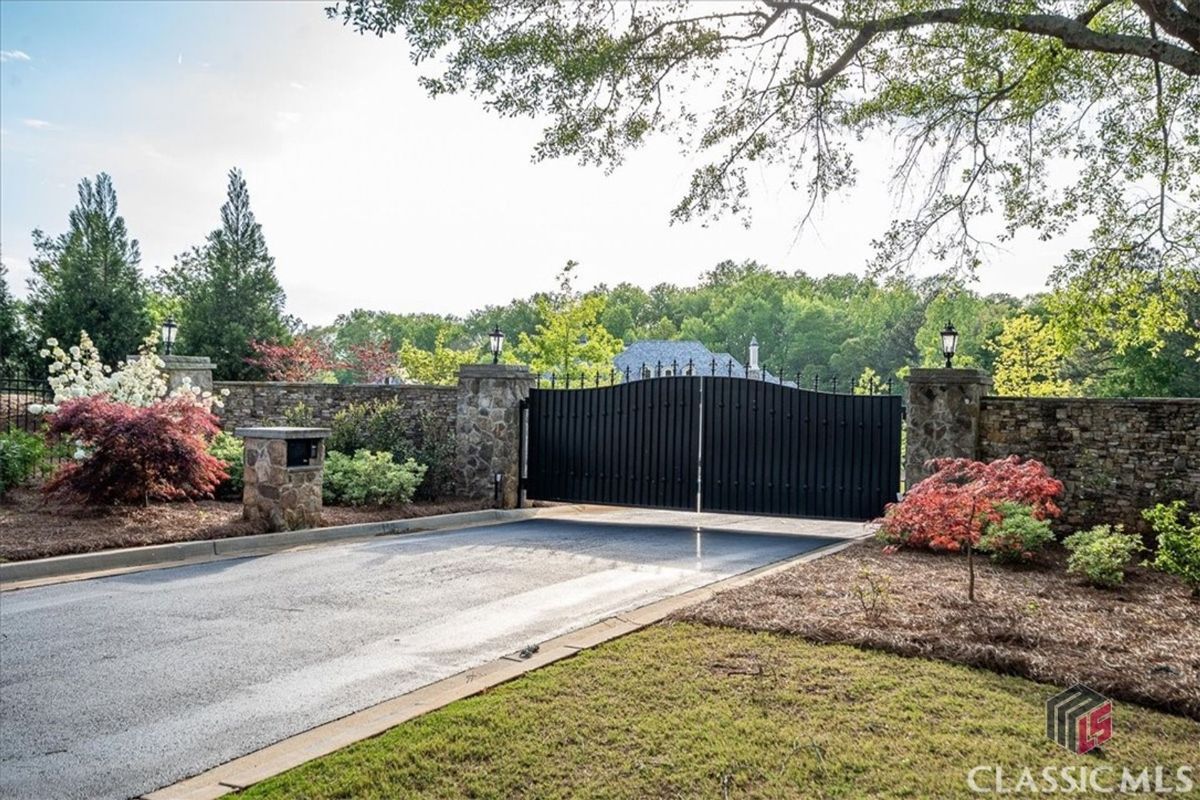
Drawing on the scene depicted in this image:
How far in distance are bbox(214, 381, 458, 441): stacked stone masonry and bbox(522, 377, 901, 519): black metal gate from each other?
4.81 feet

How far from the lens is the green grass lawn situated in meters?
3.37

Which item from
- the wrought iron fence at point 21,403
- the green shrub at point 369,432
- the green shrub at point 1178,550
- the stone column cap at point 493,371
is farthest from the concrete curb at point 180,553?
the green shrub at point 1178,550

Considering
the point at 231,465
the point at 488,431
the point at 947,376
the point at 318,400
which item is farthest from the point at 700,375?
the point at 231,465

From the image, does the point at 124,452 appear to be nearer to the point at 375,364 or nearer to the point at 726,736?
the point at 726,736

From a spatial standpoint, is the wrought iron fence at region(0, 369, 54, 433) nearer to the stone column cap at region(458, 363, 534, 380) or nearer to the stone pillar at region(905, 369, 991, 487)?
the stone column cap at region(458, 363, 534, 380)

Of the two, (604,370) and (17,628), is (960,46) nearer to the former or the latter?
(17,628)

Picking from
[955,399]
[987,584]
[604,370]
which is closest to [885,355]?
[604,370]

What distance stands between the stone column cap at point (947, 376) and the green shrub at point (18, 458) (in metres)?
11.5

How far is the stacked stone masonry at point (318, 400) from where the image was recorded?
550 inches

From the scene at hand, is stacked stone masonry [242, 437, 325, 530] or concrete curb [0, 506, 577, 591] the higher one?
stacked stone masonry [242, 437, 325, 530]

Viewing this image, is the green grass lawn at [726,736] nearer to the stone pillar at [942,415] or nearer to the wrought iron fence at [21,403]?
the stone pillar at [942,415]

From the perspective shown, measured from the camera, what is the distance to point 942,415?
11.0m

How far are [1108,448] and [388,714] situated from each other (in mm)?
9303

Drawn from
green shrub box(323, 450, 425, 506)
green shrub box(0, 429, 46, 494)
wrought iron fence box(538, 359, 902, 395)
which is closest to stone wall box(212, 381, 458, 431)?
green shrub box(323, 450, 425, 506)
